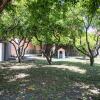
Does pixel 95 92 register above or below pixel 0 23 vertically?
below

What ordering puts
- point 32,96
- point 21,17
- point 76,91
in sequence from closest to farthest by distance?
point 32,96
point 76,91
point 21,17

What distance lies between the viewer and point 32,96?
37.1ft

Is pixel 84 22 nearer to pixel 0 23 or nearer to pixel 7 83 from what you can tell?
pixel 0 23

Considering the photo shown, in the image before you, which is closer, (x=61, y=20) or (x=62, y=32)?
(x=61, y=20)

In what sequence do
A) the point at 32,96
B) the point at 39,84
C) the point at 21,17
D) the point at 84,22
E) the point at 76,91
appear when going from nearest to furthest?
1. the point at 32,96
2. the point at 76,91
3. the point at 39,84
4. the point at 21,17
5. the point at 84,22

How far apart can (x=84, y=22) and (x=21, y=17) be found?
617 cm

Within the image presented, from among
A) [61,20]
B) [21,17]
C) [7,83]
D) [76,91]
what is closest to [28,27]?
[21,17]

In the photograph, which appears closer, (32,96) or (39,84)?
(32,96)

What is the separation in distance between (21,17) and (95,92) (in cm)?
1268

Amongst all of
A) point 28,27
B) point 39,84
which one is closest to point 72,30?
point 28,27

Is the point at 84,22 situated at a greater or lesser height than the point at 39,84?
greater

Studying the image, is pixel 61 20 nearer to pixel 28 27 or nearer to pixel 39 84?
pixel 28 27

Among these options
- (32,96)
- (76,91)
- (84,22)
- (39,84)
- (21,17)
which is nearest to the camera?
(32,96)

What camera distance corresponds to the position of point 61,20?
78.0ft
